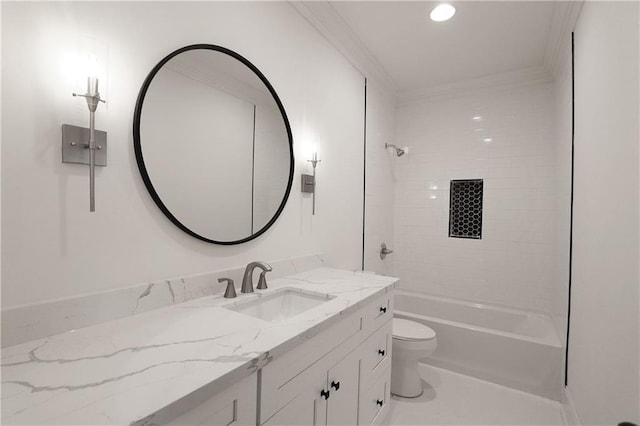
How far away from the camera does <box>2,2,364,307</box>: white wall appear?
842 millimetres

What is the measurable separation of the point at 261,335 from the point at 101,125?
893 mm

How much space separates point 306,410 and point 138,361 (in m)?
0.60

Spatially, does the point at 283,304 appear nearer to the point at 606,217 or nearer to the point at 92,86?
the point at 92,86

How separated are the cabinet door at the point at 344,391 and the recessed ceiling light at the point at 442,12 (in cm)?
214

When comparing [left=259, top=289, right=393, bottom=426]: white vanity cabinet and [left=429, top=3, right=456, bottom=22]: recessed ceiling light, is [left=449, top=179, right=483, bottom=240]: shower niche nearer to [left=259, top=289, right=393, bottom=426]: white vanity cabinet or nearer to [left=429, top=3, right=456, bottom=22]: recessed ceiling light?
[left=429, top=3, right=456, bottom=22]: recessed ceiling light

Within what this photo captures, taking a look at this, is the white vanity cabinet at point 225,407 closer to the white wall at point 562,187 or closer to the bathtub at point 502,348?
the bathtub at point 502,348

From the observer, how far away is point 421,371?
247 cm

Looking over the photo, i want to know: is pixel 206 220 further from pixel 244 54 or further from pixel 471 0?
pixel 471 0

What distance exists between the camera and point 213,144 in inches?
55.1

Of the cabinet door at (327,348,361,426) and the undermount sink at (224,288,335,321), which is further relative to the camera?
the undermount sink at (224,288,335,321)

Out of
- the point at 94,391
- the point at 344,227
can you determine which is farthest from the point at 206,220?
the point at 344,227

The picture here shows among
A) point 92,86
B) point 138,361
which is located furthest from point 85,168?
point 138,361

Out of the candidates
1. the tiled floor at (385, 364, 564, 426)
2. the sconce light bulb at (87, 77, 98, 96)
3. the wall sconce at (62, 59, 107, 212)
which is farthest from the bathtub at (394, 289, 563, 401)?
the sconce light bulb at (87, 77, 98, 96)

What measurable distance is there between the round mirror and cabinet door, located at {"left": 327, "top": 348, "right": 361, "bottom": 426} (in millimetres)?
757
